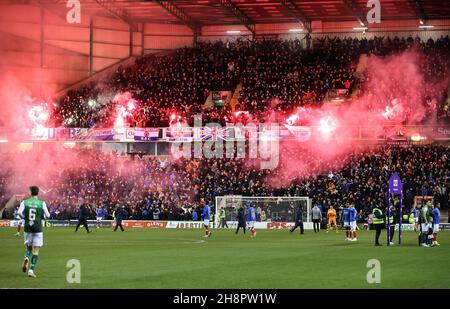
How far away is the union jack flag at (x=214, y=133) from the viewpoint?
200 feet

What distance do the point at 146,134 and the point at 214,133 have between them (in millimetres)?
5501

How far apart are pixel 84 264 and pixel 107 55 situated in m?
49.4


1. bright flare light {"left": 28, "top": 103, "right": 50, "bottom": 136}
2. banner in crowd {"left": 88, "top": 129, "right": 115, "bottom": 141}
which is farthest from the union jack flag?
bright flare light {"left": 28, "top": 103, "right": 50, "bottom": 136}

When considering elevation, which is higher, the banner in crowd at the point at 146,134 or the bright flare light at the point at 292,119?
the bright flare light at the point at 292,119

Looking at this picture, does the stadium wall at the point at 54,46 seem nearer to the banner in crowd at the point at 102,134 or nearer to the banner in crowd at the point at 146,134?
the banner in crowd at the point at 102,134

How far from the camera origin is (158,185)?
2443 inches

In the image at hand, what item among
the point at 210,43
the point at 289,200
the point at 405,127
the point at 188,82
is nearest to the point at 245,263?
the point at 289,200

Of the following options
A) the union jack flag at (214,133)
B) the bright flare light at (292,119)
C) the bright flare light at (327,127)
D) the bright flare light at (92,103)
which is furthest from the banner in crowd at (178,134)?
the bright flare light at (327,127)

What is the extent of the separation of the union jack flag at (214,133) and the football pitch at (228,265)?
24234 mm

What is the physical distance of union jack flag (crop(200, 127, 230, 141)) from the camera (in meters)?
61.0

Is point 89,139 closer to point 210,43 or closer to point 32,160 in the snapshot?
point 32,160

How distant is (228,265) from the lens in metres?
24.7

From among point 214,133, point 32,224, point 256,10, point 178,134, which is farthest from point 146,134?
point 32,224

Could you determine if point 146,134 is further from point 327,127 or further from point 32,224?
point 32,224
